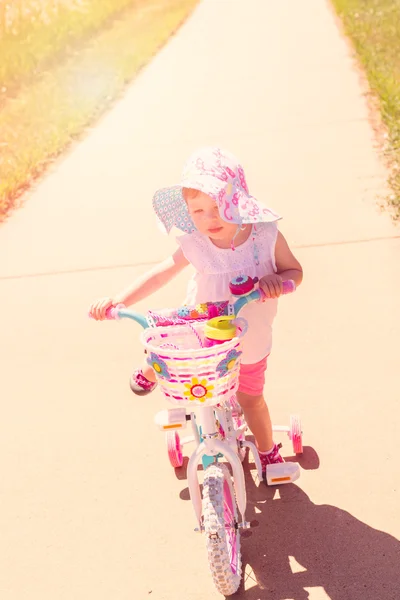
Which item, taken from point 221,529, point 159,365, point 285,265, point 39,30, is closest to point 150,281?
point 285,265

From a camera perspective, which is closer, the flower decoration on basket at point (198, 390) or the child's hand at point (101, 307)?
the flower decoration on basket at point (198, 390)

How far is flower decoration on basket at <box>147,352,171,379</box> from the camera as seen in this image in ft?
9.56

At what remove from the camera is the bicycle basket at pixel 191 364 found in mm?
2850

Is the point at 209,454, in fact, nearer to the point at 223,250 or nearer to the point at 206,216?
the point at 223,250

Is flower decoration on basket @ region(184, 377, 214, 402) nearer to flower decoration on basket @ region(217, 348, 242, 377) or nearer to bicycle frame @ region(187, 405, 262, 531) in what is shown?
flower decoration on basket @ region(217, 348, 242, 377)

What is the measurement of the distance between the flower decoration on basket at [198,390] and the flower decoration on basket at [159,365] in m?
0.08

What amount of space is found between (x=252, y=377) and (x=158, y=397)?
4.81 feet

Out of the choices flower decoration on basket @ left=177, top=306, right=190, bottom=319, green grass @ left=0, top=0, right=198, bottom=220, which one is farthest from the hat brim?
green grass @ left=0, top=0, right=198, bottom=220

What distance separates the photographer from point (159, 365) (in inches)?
115

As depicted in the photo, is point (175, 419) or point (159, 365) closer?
point (159, 365)

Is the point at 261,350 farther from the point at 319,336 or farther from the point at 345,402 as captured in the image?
the point at 319,336

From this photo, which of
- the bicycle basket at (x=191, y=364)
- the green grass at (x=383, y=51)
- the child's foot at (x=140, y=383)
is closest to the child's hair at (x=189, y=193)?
the bicycle basket at (x=191, y=364)

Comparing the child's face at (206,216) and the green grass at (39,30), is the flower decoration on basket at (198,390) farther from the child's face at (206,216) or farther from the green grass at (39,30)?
the green grass at (39,30)

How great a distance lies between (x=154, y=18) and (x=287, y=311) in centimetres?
1639
